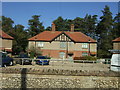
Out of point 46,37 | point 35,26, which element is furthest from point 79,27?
point 46,37

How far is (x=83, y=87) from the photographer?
7.85 metres

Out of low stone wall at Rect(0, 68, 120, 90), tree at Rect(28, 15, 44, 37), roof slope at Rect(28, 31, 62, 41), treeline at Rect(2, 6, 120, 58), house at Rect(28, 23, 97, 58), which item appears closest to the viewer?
low stone wall at Rect(0, 68, 120, 90)

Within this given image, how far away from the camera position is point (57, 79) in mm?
7918

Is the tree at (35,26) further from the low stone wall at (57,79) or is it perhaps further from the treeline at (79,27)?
the low stone wall at (57,79)

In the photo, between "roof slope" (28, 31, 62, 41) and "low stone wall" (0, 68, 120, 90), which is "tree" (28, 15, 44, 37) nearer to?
"roof slope" (28, 31, 62, 41)

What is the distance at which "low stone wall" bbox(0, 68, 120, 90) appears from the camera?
309 inches

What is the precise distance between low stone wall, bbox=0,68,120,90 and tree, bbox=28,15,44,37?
194ft

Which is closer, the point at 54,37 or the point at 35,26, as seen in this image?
the point at 54,37

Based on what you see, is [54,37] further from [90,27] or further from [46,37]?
[90,27]

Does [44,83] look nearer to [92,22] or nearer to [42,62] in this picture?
[42,62]

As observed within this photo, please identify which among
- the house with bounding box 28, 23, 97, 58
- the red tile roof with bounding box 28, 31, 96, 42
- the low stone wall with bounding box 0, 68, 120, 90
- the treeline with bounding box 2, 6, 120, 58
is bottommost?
the low stone wall with bounding box 0, 68, 120, 90

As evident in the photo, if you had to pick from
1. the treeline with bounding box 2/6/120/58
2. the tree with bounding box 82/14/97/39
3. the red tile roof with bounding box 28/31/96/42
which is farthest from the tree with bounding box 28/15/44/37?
the red tile roof with bounding box 28/31/96/42

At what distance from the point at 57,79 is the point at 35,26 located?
63.9m

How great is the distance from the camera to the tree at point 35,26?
67.2 metres
